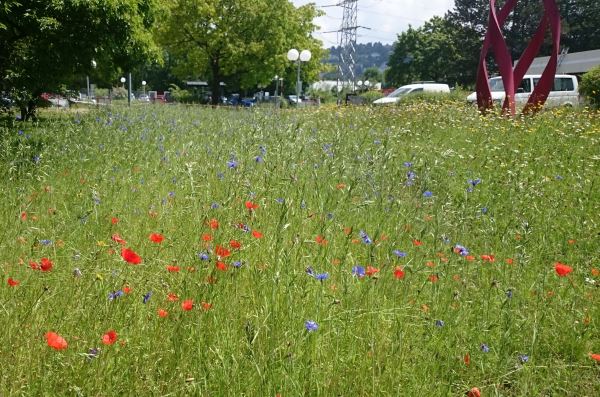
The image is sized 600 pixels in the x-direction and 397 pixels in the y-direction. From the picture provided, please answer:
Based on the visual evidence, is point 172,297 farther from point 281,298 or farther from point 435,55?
point 435,55

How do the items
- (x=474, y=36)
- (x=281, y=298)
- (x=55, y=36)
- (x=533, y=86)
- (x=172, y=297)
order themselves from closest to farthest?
(x=172, y=297)
(x=281, y=298)
(x=55, y=36)
(x=533, y=86)
(x=474, y=36)

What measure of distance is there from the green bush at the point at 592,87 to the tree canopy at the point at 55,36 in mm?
13444

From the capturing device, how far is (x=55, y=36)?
27.8 feet

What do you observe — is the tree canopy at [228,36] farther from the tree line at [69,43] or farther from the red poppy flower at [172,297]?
the red poppy flower at [172,297]

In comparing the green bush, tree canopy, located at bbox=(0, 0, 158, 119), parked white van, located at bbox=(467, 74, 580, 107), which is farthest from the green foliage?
tree canopy, located at bbox=(0, 0, 158, 119)

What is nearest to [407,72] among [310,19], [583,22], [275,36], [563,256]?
[583,22]

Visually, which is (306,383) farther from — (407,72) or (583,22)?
(407,72)

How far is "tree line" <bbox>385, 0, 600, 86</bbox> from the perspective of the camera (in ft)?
156

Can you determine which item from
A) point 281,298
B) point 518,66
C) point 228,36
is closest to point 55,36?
point 281,298

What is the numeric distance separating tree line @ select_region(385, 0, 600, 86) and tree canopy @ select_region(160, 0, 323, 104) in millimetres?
21696

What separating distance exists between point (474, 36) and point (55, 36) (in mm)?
50315

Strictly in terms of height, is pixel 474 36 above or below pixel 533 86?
above

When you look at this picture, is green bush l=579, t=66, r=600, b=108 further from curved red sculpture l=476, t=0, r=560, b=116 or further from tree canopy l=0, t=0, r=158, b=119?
tree canopy l=0, t=0, r=158, b=119

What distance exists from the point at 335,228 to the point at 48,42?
7.79 metres
